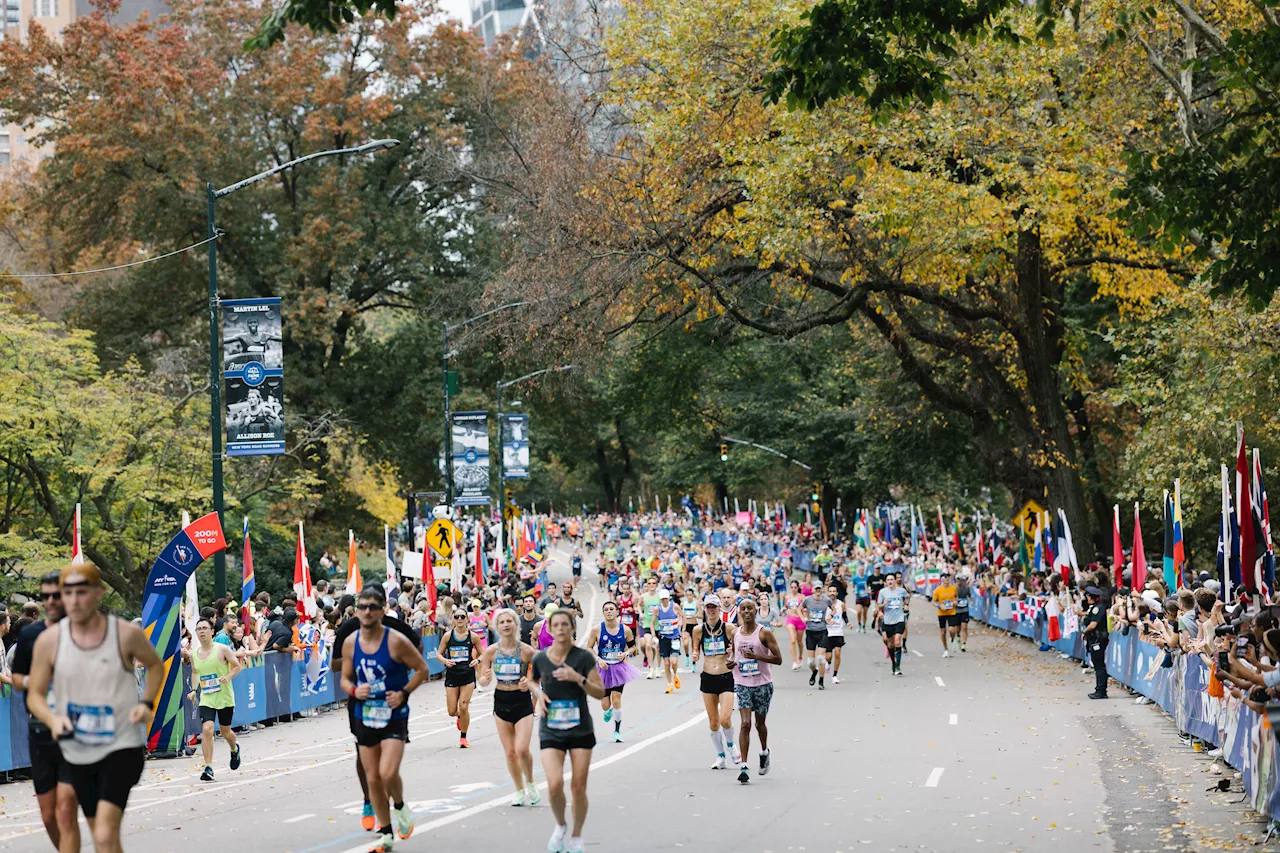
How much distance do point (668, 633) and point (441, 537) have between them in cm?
571

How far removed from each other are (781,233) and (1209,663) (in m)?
12.1

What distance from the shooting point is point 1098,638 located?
24000 millimetres

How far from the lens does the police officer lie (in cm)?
2352

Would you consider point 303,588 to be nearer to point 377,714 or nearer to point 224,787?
point 224,787

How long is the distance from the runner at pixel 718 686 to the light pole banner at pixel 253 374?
7.89 meters

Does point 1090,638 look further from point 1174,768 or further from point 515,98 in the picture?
point 515,98

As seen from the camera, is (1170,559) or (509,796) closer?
(509,796)

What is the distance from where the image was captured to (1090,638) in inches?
958

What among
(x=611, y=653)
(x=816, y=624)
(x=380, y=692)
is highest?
(x=380, y=692)

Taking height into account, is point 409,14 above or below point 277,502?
above

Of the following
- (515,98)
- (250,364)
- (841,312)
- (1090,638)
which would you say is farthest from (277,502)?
(1090,638)

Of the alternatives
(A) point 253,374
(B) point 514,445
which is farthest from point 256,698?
(B) point 514,445

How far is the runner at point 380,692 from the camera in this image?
10.8 metres

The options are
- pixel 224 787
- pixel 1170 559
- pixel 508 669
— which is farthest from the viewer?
pixel 1170 559
